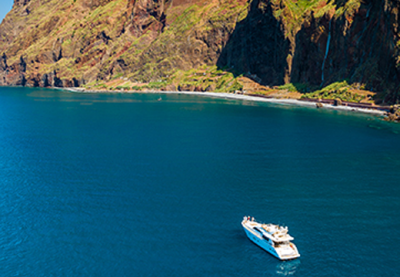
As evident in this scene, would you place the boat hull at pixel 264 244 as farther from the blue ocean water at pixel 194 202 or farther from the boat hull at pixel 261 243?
the blue ocean water at pixel 194 202

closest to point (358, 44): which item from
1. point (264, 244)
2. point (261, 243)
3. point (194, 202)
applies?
point (194, 202)

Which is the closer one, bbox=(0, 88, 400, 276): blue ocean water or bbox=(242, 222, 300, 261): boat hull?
bbox=(0, 88, 400, 276): blue ocean water

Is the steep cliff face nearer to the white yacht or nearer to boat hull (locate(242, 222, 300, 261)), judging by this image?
the white yacht

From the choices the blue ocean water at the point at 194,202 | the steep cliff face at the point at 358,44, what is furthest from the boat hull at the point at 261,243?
the steep cliff face at the point at 358,44

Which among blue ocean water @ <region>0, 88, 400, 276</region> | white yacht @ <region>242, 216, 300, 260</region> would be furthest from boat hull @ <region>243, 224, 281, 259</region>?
blue ocean water @ <region>0, 88, 400, 276</region>

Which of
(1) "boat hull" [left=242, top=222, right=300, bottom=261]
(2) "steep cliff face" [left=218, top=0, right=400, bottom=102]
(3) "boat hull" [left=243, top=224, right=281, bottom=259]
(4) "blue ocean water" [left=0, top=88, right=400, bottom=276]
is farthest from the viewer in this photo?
(2) "steep cliff face" [left=218, top=0, right=400, bottom=102]

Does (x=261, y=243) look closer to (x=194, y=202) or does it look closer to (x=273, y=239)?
(x=273, y=239)

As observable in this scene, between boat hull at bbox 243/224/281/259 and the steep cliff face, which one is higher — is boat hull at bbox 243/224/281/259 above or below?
below

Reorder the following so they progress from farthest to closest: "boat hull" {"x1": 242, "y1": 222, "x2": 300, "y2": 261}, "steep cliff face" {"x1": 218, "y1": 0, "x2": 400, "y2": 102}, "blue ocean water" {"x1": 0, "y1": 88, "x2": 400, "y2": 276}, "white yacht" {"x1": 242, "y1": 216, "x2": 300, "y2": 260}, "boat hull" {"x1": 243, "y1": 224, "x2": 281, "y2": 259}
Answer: "steep cliff face" {"x1": 218, "y1": 0, "x2": 400, "y2": 102}
"boat hull" {"x1": 243, "y1": 224, "x2": 281, "y2": 259}
"white yacht" {"x1": 242, "y1": 216, "x2": 300, "y2": 260}
"boat hull" {"x1": 242, "y1": 222, "x2": 300, "y2": 261}
"blue ocean water" {"x1": 0, "y1": 88, "x2": 400, "y2": 276}
